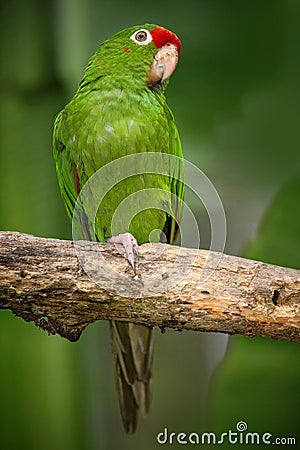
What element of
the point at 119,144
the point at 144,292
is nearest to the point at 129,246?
the point at 144,292

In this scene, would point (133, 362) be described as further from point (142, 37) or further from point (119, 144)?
point (142, 37)

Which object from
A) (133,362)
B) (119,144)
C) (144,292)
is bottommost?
(133,362)

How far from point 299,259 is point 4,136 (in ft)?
1.63

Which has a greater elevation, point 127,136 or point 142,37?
point 142,37

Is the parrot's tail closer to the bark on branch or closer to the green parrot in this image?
the green parrot

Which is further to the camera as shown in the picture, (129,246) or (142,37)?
(142,37)

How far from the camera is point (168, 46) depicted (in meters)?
0.81

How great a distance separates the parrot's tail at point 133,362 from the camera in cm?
87

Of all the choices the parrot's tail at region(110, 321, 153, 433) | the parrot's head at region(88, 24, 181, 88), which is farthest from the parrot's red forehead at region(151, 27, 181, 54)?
the parrot's tail at region(110, 321, 153, 433)

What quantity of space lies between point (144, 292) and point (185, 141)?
0.32m

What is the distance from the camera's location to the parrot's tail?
0.87 m

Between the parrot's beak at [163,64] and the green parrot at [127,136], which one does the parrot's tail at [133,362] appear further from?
the parrot's beak at [163,64]

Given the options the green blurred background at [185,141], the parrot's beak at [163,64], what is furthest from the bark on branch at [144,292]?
the parrot's beak at [163,64]

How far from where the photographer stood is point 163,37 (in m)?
0.80
